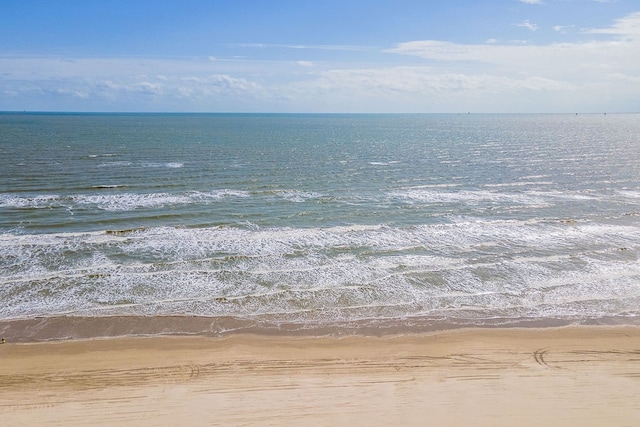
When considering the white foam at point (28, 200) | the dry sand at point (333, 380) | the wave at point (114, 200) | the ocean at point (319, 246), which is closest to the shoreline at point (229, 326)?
the ocean at point (319, 246)

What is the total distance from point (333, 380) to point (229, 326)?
4.85 m

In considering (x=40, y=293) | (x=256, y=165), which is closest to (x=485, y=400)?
(x=40, y=293)

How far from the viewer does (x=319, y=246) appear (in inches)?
942

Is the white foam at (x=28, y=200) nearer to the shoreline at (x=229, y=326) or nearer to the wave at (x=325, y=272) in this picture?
the wave at (x=325, y=272)

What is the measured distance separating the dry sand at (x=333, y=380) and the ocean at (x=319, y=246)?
1490 mm

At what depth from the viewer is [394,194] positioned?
118ft

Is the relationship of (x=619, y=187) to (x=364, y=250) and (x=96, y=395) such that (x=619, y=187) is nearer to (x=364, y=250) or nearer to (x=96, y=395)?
Answer: (x=364, y=250)

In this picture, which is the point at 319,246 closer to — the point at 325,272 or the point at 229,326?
the point at 325,272

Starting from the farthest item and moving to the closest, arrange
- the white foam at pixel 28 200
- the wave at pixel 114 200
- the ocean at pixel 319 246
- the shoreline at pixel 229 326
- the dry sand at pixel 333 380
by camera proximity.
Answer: the wave at pixel 114 200 → the white foam at pixel 28 200 → the ocean at pixel 319 246 → the shoreline at pixel 229 326 → the dry sand at pixel 333 380

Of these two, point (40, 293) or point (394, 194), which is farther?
point (394, 194)

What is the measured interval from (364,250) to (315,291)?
5.36m

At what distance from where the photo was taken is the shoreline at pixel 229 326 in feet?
51.0

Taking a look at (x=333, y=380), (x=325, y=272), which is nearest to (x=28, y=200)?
(x=325, y=272)

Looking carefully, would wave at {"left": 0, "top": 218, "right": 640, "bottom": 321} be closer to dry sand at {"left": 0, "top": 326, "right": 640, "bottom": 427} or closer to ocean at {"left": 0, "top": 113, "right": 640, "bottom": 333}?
ocean at {"left": 0, "top": 113, "right": 640, "bottom": 333}
